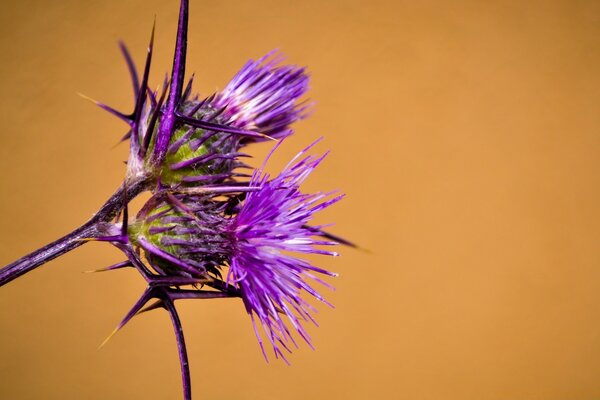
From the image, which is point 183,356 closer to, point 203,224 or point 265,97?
point 203,224

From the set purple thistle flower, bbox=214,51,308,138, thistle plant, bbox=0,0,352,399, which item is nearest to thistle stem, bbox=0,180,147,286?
thistle plant, bbox=0,0,352,399

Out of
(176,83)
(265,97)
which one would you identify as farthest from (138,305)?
(265,97)

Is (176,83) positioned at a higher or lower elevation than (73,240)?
higher

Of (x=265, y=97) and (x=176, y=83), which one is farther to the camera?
(x=265, y=97)

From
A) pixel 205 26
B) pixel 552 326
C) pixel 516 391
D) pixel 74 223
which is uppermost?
pixel 205 26

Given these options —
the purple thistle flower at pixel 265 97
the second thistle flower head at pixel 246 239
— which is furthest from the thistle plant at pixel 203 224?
the purple thistle flower at pixel 265 97

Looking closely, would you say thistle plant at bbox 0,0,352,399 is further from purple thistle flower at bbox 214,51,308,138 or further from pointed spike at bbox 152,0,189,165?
purple thistle flower at bbox 214,51,308,138

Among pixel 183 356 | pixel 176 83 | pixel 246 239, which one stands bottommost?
pixel 183 356

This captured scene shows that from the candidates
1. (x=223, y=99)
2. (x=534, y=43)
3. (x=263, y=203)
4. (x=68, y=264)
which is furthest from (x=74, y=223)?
(x=534, y=43)

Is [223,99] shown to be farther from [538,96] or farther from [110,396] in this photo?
[538,96]
